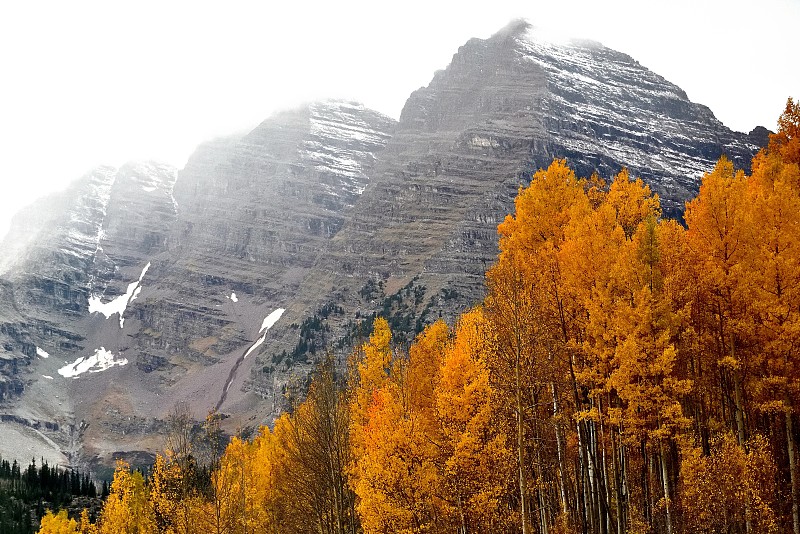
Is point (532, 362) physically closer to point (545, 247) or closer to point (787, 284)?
point (545, 247)

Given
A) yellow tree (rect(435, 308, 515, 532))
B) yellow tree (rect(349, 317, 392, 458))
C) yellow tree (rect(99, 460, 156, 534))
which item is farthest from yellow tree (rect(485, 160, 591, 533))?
yellow tree (rect(99, 460, 156, 534))

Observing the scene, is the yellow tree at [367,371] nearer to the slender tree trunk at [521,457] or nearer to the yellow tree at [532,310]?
the yellow tree at [532,310]

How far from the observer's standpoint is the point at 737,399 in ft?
81.1

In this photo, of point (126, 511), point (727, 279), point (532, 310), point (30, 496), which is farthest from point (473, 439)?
point (30, 496)

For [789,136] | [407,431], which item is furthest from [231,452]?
[789,136]

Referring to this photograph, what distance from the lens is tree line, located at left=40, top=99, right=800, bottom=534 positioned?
2319cm

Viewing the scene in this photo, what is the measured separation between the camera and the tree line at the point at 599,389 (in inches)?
913

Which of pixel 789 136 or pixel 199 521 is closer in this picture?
pixel 199 521

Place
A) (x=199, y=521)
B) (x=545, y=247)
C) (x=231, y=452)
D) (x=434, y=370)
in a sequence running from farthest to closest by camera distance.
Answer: (x=231, y=452)
(x=434, y=370)
(x=199, y=521)
(x=545, y=247)

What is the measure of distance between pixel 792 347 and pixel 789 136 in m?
20.6

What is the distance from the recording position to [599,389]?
23.3 metres

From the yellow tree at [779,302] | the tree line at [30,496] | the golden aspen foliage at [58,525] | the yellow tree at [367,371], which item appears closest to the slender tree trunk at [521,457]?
the yellow tree at [779,302]

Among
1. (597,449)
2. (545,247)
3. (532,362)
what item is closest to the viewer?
(532,362)

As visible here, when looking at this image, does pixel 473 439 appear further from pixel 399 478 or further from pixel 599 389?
pixel 599 389
